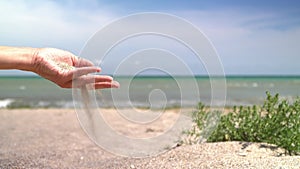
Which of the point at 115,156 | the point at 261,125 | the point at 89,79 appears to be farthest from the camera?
the point at 115,156

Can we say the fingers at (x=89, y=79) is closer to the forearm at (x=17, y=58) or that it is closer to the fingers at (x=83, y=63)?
the fingers at (x=83, y=63)

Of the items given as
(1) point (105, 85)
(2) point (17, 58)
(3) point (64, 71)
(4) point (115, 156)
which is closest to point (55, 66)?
(3) point (64, 71)

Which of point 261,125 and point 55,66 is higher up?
point 55,66

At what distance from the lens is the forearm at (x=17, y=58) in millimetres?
3826

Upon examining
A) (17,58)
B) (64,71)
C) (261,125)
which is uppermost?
(17,58)

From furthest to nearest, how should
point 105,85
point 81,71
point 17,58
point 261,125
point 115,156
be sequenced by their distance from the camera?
point 115,156, point 261,125, point 105,85, point 81,71, point 17,58

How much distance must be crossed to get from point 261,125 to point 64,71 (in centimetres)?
298

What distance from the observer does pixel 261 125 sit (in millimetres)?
5617

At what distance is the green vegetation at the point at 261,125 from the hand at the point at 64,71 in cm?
230

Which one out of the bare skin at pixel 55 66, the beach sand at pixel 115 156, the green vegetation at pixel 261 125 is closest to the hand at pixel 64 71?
the bare skin at pixel 55 66

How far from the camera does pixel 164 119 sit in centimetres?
1216

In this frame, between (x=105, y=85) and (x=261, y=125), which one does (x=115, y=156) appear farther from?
(x=261, y=125)

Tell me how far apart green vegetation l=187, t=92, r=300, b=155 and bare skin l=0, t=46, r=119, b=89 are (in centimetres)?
230

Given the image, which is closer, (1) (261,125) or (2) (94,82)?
(2) (94,82)
